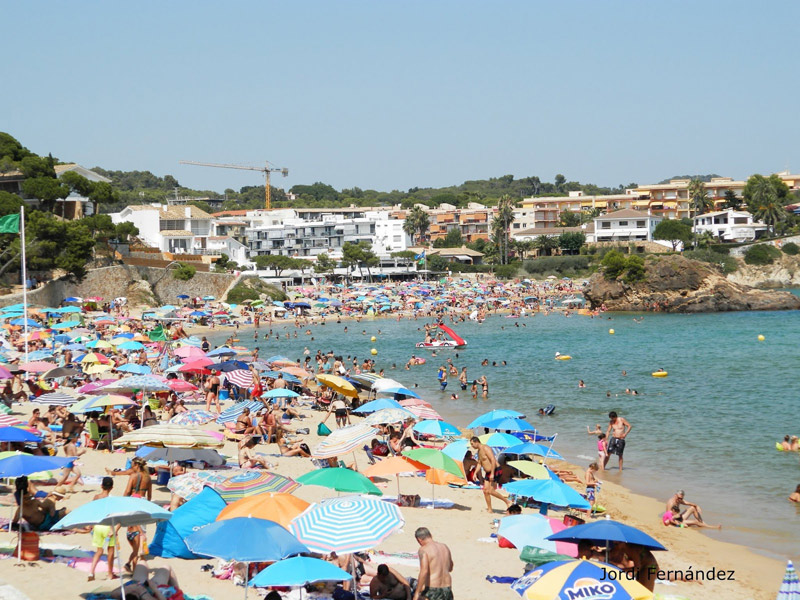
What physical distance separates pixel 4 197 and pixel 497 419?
4226cm

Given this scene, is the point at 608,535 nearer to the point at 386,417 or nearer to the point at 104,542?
the point at 104,542

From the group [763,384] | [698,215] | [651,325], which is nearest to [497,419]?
[763,384]

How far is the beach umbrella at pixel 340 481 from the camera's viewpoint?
10.5 m

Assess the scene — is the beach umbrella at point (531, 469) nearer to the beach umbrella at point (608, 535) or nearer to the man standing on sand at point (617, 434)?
the man standing on sand at point (617, 434)

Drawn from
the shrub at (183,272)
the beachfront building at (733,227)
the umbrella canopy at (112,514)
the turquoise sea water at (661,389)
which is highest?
the beachfront building at (733,227)

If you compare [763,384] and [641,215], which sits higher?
[641,215]

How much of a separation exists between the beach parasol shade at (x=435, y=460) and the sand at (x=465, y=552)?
0.70 m

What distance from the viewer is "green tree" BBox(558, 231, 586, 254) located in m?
99.6

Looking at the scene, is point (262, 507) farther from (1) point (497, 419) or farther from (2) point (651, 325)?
(2) point (651, 325)

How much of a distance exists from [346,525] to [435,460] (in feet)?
15.3

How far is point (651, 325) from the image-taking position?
5475 centimetres

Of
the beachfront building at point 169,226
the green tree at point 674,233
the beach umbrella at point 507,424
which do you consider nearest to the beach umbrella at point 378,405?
the beach umbrella at point 507,424

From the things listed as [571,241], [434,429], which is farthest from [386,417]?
[571,241]

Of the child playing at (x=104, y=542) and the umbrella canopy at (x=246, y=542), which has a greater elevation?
the umbrella canopy at (x=246, y=542)
